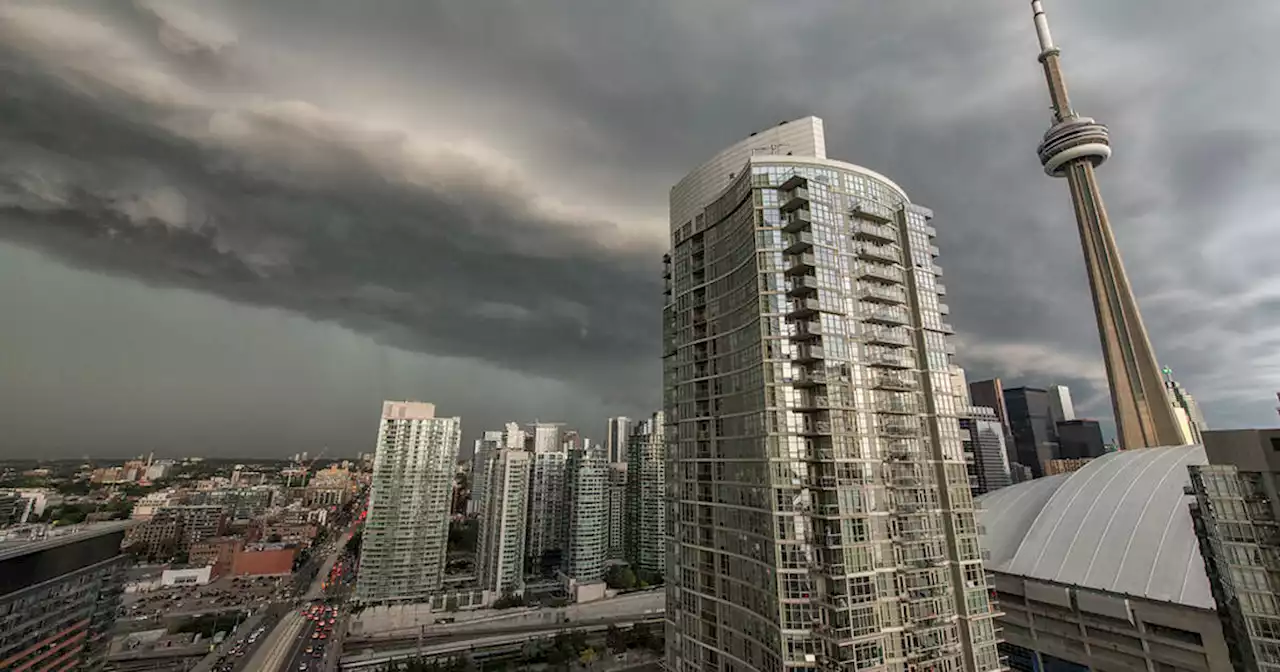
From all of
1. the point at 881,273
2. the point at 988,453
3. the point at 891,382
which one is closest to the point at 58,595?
the point at 891,382

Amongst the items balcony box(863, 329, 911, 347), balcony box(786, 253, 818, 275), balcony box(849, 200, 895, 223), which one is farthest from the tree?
balcony box(849, 200, 895, 223)

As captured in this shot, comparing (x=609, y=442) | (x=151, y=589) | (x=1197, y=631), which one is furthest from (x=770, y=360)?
(x=609, y=442)

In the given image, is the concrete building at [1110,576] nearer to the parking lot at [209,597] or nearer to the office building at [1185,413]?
the office building at [1185,413]

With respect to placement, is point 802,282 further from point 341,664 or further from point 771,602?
point 341,664

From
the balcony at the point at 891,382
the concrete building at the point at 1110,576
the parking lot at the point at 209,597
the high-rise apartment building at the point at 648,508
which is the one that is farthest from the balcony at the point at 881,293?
the parking lot at the point at 209,597

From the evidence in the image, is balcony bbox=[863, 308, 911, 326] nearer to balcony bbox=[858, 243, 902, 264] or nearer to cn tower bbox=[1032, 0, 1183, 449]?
balcony bbox=[858, 243, 902, 264]

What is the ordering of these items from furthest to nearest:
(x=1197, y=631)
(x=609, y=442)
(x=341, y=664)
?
(x=609, y=442), (x=341, y=664), (x=1197, y=631)
